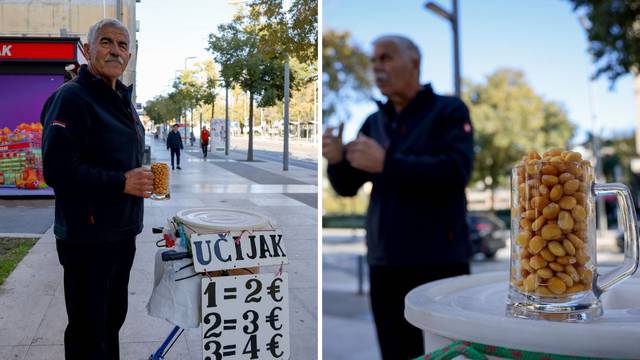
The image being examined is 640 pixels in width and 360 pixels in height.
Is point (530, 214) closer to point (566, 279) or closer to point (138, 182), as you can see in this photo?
point (566, 279)

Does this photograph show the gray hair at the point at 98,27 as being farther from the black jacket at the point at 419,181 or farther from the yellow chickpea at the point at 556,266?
the yellow chickpea at the point at 556,266

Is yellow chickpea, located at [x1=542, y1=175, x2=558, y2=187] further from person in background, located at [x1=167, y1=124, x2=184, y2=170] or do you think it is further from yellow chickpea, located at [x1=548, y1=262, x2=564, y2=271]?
person in background, located at [x1=167, y1=124, x2=184, y2=170]

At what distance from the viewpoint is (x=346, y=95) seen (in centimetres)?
80

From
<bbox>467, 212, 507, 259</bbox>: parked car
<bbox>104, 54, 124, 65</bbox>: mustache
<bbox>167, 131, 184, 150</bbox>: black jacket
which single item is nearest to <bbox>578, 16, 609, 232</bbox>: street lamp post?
<bbox>467, 212, 507, 259</bbox>: parked car

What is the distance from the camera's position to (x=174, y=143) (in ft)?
6.98

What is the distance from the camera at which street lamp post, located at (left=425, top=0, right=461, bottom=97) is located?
76 centimetres

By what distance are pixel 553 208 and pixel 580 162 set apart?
5cm

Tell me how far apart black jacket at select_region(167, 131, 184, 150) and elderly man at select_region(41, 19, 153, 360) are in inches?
12.8

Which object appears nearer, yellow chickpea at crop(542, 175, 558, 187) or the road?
yellow chickpea at crop(542, 175, 558, 187)

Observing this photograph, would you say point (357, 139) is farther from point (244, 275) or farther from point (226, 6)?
point (226, 6)

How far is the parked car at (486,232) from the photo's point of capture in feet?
2.56

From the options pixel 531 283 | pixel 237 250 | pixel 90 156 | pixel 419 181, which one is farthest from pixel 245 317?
pixel 531 283

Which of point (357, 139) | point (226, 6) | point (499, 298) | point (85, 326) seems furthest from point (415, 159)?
point (226, 6)

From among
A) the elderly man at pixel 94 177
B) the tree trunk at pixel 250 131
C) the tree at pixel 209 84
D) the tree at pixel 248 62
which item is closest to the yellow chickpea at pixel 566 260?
the elderly man at pixel 94 177
